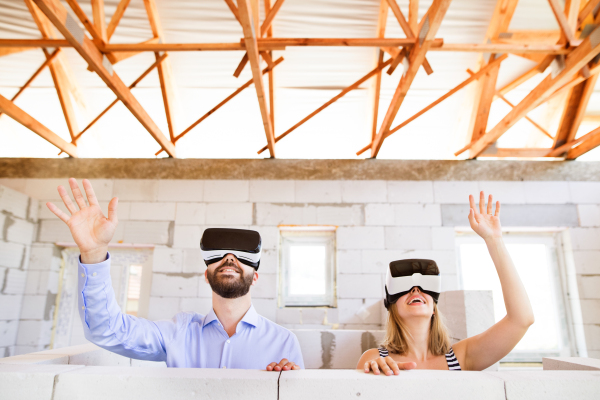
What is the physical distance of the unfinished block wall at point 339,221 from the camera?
15.6 ft

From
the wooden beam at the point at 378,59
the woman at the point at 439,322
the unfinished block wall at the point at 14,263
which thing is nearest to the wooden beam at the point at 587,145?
the wooden beam at the point at 378,59

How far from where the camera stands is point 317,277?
5.14 meters

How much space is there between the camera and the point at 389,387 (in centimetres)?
108

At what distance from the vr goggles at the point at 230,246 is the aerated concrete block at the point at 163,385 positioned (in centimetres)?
74

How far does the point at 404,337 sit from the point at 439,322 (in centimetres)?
20

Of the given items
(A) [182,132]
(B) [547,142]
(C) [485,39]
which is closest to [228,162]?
(A) [182,132]

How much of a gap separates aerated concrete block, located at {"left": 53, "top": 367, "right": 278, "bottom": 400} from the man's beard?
2.14 ft

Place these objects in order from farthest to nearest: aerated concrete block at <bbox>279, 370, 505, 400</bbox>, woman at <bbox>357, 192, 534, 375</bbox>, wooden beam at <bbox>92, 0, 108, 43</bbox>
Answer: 1. wooden beam at <bbox>92, 0, 108, 43</bbox>
2. woman at <bbox>357, 192, 534, 375</bbox>
3. aerated concrete block at <bbox>279, 370, 505, 400</bbox>

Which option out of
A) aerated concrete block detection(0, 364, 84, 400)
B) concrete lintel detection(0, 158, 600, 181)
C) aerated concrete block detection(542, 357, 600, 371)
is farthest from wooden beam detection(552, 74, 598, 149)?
→ aerated concrete block detection(0, 364, 84, 400)

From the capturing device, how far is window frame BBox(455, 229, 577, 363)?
4.76 meters

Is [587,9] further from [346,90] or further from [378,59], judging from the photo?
[346,90]

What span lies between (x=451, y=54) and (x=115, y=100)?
12.9 ft

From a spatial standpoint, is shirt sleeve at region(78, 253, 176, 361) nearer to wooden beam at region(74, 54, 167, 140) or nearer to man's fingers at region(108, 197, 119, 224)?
man's fingers at region(108, 197, 119, 224)

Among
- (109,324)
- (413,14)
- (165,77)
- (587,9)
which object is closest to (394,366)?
(109,324)
